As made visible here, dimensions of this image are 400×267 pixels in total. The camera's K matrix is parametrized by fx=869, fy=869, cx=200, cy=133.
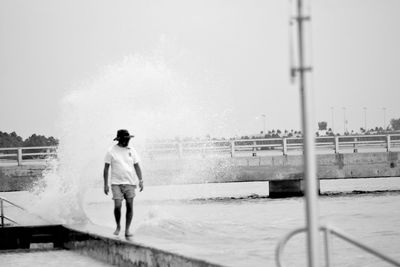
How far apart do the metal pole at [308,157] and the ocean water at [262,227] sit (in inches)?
143

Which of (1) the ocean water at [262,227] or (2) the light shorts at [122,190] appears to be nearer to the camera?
(1) the ocean water at [262,227]

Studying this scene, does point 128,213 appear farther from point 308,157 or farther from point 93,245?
point 308,157

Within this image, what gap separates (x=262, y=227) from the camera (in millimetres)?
26859

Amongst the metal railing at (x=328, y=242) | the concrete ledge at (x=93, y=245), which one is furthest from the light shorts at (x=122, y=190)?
the metal railing at (x=328, y=242)

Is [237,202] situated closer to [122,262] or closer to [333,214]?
[333,214]

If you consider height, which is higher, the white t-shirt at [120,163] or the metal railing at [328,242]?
→ the white t-shirt at [120,163]

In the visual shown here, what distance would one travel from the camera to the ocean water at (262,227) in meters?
12.0

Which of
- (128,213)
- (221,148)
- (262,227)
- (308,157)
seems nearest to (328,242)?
(308,157)

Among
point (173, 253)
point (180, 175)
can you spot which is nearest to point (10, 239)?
point (173, 253)

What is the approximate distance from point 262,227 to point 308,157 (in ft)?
72.3

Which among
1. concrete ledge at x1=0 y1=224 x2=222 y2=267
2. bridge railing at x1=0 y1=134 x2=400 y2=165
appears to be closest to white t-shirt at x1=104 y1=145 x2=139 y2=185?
concrete ledge at x1=0 y1=224 x2=222 y2=267

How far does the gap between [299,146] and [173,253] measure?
1451 inches

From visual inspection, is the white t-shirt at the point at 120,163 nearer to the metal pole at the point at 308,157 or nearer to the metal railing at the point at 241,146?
the metal pole at the point at 308,157

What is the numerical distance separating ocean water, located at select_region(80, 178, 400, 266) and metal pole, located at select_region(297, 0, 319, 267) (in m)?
3.63
